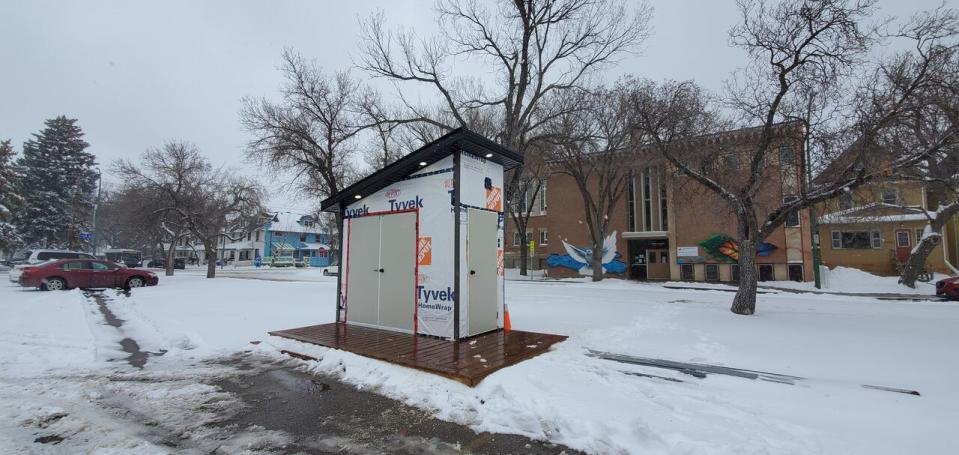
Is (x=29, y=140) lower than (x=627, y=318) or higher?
higher

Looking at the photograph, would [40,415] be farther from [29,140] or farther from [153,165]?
[29,140]

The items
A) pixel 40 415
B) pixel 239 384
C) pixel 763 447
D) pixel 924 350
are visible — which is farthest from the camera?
pixel 924 350

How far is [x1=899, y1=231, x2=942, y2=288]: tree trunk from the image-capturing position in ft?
64.6

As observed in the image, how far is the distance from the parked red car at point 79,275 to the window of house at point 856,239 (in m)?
42.4

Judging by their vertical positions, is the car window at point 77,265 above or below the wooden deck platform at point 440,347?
above

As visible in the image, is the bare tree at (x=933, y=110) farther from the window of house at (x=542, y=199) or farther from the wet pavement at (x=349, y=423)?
the window of house at (x=542, y=199)

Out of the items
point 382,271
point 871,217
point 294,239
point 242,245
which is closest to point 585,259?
point 871,217

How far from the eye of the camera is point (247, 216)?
3186 cm

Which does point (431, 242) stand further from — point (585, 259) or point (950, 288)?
point (585, 259)

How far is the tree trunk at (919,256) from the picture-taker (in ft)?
64.6

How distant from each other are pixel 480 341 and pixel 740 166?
11.1 meters

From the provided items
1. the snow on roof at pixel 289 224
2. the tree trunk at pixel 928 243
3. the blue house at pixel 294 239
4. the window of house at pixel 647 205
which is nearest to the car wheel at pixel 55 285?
the window of house at pixel 647 205

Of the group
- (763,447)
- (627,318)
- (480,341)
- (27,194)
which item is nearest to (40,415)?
(480,341)

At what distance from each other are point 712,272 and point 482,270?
80.0ft
